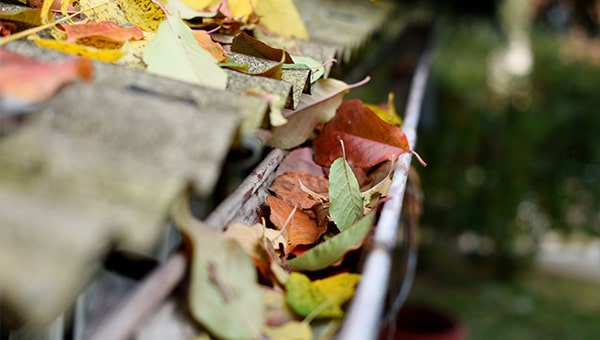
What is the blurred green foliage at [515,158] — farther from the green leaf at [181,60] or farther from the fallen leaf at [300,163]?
the green leaf at [181,60]

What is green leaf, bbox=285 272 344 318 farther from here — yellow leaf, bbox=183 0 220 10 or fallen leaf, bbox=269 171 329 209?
yellow leaf, bbox=183 0 220 10

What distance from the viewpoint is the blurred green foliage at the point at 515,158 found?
452 cm

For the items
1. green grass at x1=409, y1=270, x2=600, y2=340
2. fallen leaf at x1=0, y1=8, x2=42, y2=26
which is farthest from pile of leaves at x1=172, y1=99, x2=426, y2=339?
green grass at x1=409, y1=270, x2=600, y2=340

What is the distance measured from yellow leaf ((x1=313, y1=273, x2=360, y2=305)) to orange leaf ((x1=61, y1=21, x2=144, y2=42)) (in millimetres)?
490

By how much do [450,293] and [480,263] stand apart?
40cm

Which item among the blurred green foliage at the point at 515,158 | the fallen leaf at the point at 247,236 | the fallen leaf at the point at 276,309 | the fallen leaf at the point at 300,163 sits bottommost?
the blurred green foliage at the point at 515,158

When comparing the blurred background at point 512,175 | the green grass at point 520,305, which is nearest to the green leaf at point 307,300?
the blurred background at point 512,175

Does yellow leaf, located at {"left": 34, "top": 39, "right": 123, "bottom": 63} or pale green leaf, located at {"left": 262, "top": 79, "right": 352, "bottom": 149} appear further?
pale green leaf, located at {"left": 262, "top": 79, "right": 352, "bottom": 149}

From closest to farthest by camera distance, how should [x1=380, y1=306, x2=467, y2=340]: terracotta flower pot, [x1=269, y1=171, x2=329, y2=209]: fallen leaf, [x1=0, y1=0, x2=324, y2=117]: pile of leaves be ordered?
[x1=0, y1=0, x2=324, y2=117]: pile of leaves, [x1=269, y1=171, x2=329, y2=209]: fallen leaf, [x1=380, y1=306, x2=467, y2=340]: terracotta flower pot

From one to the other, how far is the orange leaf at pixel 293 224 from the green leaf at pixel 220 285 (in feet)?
0.63

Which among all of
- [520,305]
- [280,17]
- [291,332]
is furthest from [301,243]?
[520,305]

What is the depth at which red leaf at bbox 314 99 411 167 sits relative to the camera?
1.09 metres

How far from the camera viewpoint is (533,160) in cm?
455

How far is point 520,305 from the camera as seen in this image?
4.95 meters
